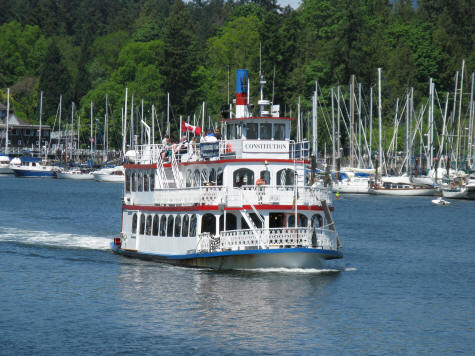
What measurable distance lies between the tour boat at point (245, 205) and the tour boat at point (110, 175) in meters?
110

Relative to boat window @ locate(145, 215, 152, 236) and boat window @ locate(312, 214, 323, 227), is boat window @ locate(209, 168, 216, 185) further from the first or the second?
boat window @ locate(312, 214, 323, 227)

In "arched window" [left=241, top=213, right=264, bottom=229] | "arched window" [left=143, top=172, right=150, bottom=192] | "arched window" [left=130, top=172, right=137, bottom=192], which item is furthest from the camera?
"arched window" [left=130, top=172, right=137, bottom=192]

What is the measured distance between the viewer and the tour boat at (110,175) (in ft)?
522

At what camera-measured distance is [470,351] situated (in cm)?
3462

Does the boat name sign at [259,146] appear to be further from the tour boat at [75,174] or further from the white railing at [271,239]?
the tour boat at [75,174]

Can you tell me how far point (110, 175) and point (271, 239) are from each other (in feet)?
387

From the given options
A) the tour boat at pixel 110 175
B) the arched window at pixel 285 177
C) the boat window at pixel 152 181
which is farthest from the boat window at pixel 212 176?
the tour boat at pixel 110 175

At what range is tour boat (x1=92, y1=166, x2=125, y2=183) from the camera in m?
159

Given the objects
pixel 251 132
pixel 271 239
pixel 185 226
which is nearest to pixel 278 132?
pixel 251 132

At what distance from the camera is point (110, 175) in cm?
15962

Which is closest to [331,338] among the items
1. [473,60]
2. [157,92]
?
[473,60]

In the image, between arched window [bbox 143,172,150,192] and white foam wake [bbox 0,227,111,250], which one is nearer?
arched window [bbox 143,172,150,192]

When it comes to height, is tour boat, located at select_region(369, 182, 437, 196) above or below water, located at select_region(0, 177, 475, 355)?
above

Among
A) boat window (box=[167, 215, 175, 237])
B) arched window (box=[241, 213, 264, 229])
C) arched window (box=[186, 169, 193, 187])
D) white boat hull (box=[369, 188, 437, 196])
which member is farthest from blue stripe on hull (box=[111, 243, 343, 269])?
white boat hull (box=[369, 188, 437, 196])
